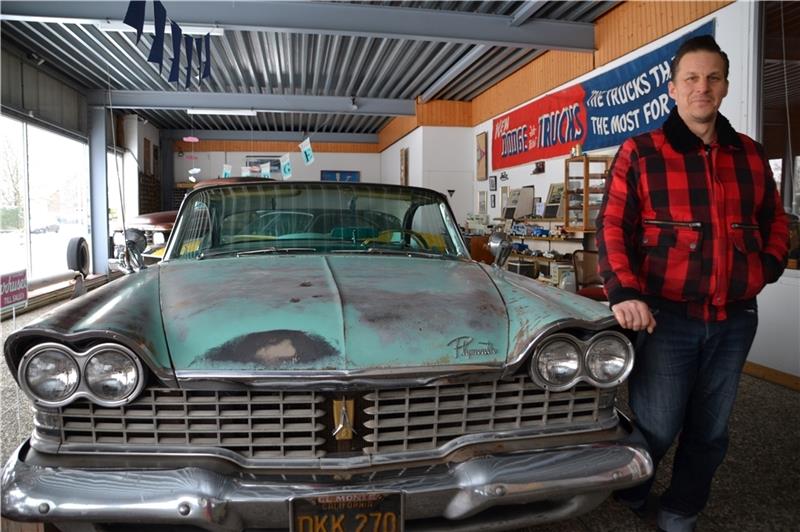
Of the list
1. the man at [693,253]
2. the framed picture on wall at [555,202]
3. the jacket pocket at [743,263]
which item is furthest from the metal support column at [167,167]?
the jacket pocket at [743,263]

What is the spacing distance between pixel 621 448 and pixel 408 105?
43.0 feet

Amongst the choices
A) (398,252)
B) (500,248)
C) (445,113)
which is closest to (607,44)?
(500,248)

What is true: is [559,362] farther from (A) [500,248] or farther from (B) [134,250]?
(B) [134,250]

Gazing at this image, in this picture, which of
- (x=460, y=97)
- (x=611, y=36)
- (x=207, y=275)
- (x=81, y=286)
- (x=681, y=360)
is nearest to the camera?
(x=681, y=360)

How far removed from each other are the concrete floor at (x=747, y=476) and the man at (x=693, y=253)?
35 centimetres

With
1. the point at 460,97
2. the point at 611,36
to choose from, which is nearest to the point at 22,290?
the point at 611,36

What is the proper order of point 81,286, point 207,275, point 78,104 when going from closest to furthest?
point 207,275 → point 81,286 → point 78,104

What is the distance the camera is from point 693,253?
191 centimetres

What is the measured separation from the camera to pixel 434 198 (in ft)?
10.4

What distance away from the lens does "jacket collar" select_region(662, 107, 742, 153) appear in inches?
77.0

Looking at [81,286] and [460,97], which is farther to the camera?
[460,97]

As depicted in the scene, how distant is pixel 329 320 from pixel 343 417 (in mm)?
297

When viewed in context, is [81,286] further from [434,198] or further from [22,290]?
[434,198]

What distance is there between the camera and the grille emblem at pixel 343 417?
1.61 meters
